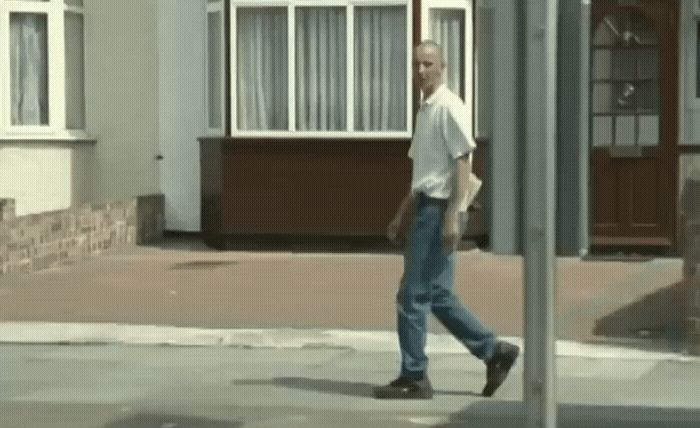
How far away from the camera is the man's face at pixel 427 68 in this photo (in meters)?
8.87

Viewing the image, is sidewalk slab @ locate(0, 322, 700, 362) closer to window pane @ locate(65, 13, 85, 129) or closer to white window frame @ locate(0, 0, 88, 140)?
white window frame @ locate(0, 0, 88, 140)

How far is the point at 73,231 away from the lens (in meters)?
16.7

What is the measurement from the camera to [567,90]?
201 inches

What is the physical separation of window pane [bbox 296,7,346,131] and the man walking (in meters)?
9.22

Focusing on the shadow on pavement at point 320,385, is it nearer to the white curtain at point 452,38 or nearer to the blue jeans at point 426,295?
the blue jeans at point 426,295

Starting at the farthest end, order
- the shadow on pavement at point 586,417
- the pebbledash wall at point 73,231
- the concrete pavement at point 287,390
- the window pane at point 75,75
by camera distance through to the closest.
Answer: the window pane at point 75,75 < the pebbledash wall at point 73,231 < the concrete pavement at point 287,390 < the shadow on pavement at point 586,417

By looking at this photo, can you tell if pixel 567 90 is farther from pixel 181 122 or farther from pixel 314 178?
pixel 181 122

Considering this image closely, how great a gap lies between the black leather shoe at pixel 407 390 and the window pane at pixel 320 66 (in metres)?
9.30

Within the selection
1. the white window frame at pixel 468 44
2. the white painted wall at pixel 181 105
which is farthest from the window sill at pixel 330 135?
the white painted wall at pixel 181 105

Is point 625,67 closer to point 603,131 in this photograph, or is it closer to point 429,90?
point 603,131

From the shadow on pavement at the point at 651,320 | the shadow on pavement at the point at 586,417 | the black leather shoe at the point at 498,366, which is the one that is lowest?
the shadow on pavement at the point at 586,417

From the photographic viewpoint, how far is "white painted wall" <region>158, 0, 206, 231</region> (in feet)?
63.5

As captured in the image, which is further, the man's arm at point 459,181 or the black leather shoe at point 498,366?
the black leather shoe at point 498,366

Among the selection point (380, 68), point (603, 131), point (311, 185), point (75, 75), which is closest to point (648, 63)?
point (603, 131)
